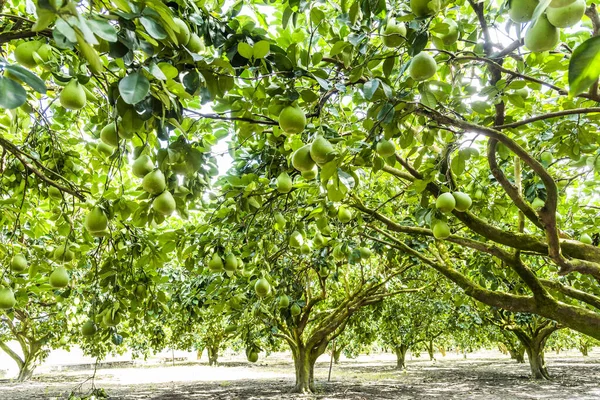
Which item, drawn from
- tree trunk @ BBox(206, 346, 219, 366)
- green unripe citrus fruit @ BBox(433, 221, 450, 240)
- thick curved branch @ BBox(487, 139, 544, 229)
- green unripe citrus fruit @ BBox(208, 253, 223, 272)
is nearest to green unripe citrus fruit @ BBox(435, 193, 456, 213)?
green unripe citrus fruit @ BBox(433, 221, 450, 240)

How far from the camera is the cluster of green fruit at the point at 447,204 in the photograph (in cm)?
255

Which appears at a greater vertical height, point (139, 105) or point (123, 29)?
point (123, 29)

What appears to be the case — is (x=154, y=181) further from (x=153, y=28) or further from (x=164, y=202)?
(x=153, y=28)

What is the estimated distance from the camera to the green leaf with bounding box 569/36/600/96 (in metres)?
0.57

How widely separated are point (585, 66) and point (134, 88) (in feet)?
3.06

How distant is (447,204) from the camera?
8.37 feet

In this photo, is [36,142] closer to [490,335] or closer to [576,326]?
[576,326]

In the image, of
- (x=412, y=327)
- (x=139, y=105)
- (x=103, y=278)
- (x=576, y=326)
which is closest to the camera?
(x=139, y=105)

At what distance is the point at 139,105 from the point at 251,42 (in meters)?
0.66

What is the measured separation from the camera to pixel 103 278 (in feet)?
8.79

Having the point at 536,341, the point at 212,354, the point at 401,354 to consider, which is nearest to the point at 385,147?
the point at 536,341

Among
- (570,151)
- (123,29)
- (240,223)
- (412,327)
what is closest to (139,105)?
(123,29)

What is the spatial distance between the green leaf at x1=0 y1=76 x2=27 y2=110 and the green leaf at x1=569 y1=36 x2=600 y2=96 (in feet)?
3.20

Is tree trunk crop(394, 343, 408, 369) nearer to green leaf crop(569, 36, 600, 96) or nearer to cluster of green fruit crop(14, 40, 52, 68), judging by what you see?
cluster of green fruit crop(14, 40, 52, 68)
